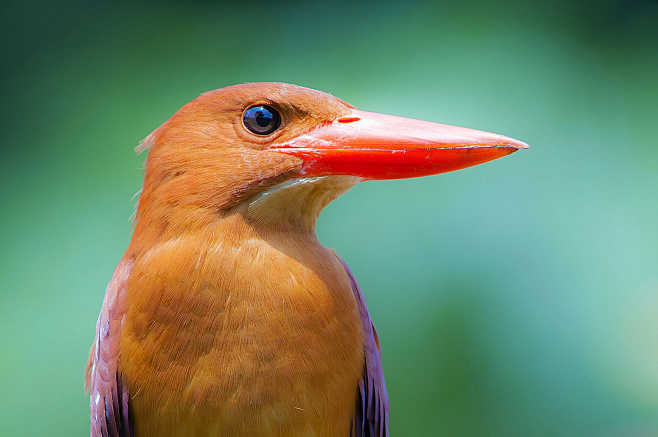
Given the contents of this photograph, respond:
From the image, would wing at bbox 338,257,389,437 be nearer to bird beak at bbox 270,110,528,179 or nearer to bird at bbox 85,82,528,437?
bird at bbox 85,82,528,437

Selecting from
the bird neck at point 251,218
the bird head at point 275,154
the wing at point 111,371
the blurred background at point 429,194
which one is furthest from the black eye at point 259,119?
the blurred background at point 429,194

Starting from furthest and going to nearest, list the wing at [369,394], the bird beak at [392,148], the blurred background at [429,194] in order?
the blurred background at [429,194], the wing at [369,394], the bird beak at [392,148]

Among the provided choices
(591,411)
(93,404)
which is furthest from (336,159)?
(591,411)

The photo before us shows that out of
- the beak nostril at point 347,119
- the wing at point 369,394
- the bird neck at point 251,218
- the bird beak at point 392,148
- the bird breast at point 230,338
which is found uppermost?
the beak nostril at point 347,119

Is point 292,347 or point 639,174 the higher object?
point 639,174

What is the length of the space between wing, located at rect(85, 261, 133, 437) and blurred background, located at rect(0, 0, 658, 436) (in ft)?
2.62

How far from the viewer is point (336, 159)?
99 centimetres

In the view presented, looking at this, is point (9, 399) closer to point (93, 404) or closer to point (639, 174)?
point (93, 404)

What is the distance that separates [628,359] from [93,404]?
1.71m

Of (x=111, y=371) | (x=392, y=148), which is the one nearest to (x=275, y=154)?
(x=392, y=148)

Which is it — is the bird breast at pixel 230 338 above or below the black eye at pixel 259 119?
below

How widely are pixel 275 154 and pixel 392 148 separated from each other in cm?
22

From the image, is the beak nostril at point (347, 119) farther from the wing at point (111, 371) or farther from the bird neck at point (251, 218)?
the wing at point (111, 371)

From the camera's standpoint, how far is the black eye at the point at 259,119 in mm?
1021
